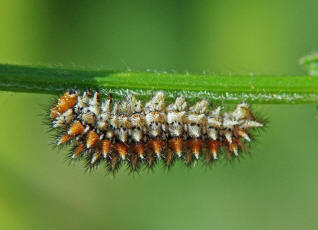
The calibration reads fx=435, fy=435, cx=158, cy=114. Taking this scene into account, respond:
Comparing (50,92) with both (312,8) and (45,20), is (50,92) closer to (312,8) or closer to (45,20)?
(45,20)

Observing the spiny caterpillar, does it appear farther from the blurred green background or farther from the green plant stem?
the blurred green background

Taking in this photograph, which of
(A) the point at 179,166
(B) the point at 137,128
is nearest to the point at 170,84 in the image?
(B) the point at 137,128

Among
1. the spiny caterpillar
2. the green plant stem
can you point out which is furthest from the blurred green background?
the green plant stem

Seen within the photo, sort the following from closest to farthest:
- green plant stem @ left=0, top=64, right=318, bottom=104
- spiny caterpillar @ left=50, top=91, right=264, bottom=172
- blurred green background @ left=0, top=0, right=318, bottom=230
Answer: green plant stem @ left=0, top=64, right=318, bottom=104, spiny caterpillar @ left=50, top=91, right=264, bottom=172, blurred green background @ left=0, top=0, right=318, bottom=230

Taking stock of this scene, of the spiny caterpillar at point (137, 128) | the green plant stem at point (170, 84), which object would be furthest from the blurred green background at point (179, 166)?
the green plant stem at point (170, 84)

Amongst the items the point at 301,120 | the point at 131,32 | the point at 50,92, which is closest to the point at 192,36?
the point at 131,32
